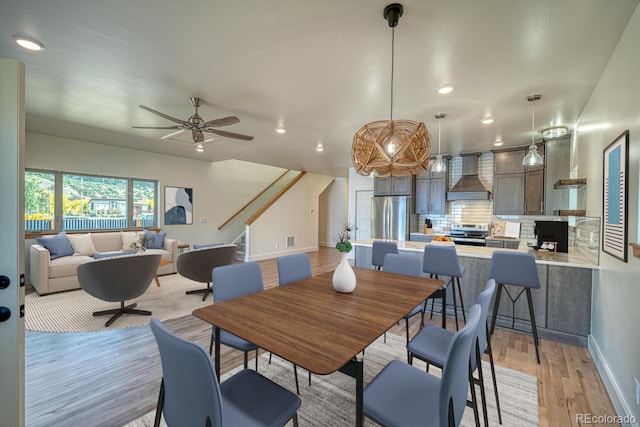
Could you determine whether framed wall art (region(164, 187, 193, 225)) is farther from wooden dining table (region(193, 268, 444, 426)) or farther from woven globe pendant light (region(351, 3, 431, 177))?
woven globe pendant light (region(351, 3, 431, 177))

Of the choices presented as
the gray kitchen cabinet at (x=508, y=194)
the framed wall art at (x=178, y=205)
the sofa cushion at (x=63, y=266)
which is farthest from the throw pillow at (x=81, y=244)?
the gray kitchen cabinet at (x=508, y=194)

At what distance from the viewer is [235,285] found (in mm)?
2076

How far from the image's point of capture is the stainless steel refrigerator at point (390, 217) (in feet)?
20.7

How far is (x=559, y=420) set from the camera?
5.95ft

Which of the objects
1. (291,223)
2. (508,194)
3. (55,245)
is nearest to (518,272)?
(508,194)

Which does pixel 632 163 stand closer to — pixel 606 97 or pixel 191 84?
pixel 606 97

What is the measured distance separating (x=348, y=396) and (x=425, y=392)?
3.00 ft

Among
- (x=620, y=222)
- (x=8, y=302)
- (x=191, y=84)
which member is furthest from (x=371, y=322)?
(x=191, y=84)

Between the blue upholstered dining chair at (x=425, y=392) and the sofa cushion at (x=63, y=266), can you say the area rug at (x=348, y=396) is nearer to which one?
the blue upholstered dining chair at (x=425, y=392)

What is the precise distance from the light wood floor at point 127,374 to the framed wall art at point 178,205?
3.98 m

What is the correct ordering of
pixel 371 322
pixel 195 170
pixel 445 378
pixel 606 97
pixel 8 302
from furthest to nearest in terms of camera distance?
pixel 195 170
pixel 606 97
pixel 371 322
pixel 8 302
pixel 445 378

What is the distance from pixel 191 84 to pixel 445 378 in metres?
3.22

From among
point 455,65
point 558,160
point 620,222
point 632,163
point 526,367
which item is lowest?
point 526,367

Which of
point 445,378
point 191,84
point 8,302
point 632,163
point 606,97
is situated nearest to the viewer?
point 445,378
